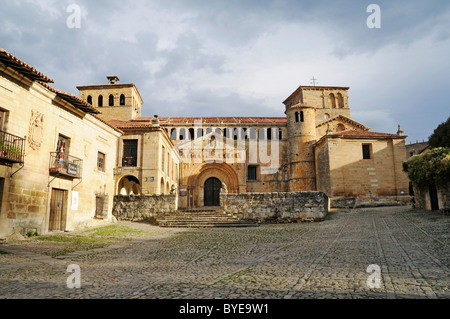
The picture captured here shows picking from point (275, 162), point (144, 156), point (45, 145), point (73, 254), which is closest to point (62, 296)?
point (73, 254)

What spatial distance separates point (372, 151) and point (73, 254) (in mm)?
26215

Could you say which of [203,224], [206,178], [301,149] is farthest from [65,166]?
[301,149]

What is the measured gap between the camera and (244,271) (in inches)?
226

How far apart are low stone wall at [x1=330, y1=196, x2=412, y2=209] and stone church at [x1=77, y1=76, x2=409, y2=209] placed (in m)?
0.08

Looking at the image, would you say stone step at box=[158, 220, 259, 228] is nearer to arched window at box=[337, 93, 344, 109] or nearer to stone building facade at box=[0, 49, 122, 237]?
stone building facade at box=[0, 49, 122, 237]

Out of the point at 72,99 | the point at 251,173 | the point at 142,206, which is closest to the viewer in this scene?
the point at 72,99

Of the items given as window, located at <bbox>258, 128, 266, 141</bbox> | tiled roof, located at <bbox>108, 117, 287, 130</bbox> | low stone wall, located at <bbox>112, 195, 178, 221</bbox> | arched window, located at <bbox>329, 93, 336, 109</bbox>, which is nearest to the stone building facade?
low stone wall, located at <bbox>112, 195, 178, 221</bbox>

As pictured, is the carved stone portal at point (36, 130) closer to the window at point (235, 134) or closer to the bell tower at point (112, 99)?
the bell tower at point (112, 99)

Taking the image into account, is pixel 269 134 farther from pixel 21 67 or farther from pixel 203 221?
pixel 21 67

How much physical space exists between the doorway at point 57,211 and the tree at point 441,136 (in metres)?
33.5

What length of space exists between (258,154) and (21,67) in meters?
26.8

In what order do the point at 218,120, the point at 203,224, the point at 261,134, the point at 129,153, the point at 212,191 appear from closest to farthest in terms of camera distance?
1. the point at 203,224
2. the point at 129,153
3. the point at 212,191
4. the point at 261,134
5. the point at 218,120

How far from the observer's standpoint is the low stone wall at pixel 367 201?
2386cm

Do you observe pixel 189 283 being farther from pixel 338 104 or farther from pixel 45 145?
pixel 338 104
